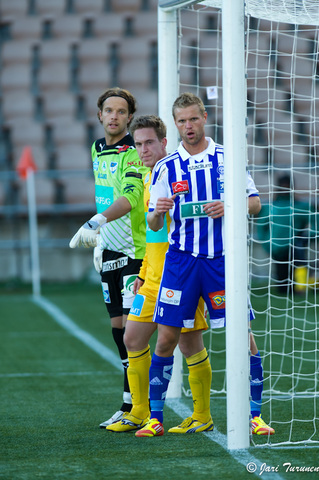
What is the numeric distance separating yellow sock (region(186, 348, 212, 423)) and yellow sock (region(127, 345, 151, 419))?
0.27 metres

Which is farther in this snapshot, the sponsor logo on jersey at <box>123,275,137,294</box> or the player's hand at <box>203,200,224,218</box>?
the sponsor logo on jersey at <box>123,275,137,294</box>

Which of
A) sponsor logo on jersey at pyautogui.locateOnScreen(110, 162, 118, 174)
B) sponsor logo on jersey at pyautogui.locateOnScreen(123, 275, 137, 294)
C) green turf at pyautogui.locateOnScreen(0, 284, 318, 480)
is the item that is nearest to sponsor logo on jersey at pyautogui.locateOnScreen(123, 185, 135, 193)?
sponsor logo on jersey at pyautogui.locateOnScreen(110, 162, 118, 174)

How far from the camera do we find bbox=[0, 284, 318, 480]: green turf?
3605mm

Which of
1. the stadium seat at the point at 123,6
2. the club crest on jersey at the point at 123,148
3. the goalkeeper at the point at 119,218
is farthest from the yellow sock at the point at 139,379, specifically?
the stadium seat at the point at 123,6

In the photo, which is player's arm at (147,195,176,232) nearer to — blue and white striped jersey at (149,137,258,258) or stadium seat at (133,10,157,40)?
blue and white striped jersey at (149,137,258,258)

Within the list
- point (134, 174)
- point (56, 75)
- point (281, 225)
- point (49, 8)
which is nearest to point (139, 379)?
Result: point (134, 174)

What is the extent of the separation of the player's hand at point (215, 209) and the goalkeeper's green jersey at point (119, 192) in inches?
26.7

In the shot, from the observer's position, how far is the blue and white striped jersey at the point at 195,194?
424 cm

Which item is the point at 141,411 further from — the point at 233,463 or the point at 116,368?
the point at 116,368

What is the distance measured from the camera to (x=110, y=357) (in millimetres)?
7340

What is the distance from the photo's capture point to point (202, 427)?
4473 millimetres

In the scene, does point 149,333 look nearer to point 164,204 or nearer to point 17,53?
point 164,204

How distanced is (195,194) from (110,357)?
3.42 m

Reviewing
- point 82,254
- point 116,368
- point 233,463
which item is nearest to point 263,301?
point 82,254
